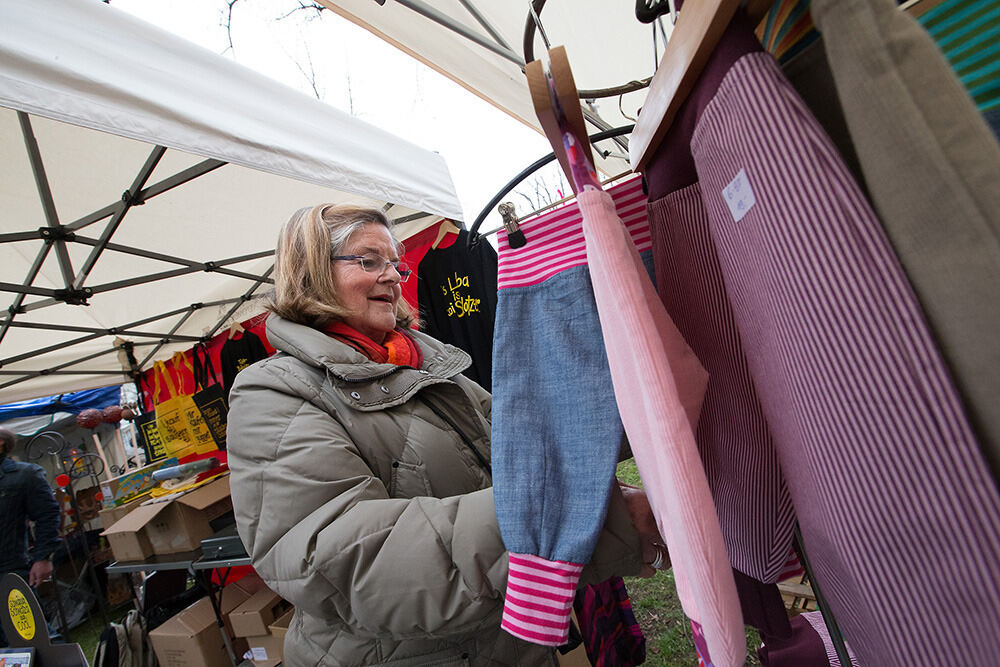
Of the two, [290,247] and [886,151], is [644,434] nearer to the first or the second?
[886,151]

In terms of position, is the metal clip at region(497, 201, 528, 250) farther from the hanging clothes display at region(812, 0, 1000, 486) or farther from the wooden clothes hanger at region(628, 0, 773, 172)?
the hanging clothes display at region(812, 0, 1000, 486)

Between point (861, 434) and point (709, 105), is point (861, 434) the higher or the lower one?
the lower one

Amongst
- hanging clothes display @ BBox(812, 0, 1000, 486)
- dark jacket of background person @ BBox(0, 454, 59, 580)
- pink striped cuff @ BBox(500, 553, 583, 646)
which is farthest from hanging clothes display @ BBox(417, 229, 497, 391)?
dark jacket of background person @ BBox(0, 454, 59, 580)

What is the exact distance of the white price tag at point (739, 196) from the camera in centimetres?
33

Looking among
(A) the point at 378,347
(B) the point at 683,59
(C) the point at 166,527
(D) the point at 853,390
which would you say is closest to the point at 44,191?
(C) the point at 166,527

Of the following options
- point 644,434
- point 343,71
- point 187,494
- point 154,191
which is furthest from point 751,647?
point 343,71

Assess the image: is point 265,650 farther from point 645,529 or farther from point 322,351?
point 645,529

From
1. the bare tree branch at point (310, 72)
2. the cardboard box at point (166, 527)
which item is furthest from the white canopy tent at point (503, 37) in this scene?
the cardboard box at point (166, 527)

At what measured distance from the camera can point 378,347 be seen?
108 cm

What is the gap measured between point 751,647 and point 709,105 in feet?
7.13

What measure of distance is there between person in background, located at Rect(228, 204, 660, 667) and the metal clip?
0.24 m

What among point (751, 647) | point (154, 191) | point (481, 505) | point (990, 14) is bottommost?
point (751, 647)

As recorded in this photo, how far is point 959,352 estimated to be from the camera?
0.24 m

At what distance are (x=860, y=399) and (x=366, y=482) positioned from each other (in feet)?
2.29
